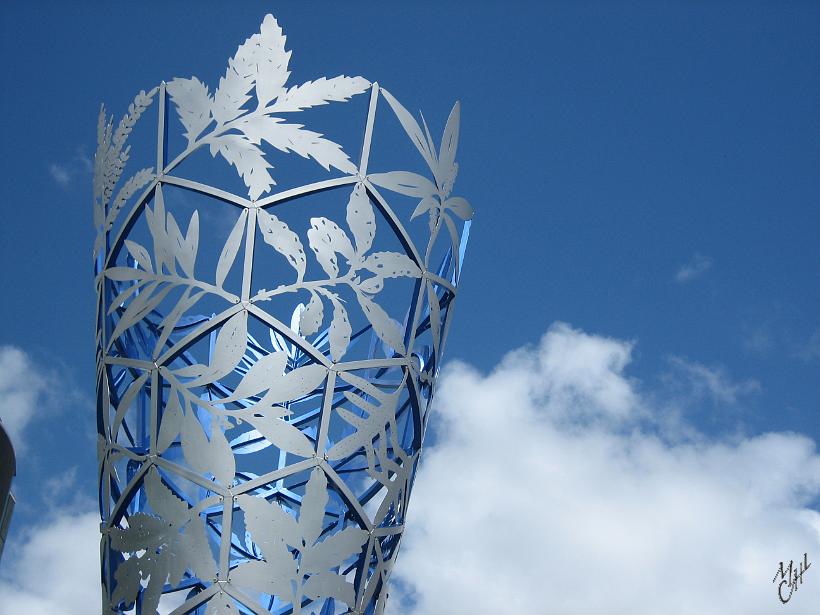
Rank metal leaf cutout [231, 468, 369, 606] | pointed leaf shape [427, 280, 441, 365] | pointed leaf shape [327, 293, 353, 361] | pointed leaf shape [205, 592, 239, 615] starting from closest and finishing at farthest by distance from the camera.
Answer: pointed leaf shape [205, 592, 239, 615]
metal leaf cutout [231, 468, 369, 606]
pointed leaf shape [327, 293, 353, 361]
pointed leaf shape [427, 280, 441, 365]

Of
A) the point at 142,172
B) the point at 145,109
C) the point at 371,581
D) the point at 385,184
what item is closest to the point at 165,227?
the point at 142,172

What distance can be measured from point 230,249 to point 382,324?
1722mm

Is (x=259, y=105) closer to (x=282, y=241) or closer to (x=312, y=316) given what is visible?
(x=282, y=241)

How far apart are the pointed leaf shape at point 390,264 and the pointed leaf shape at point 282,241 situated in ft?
2.18

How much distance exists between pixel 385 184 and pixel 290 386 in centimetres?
235

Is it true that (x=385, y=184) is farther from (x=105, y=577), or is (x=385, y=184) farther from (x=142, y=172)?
(x=105, y=577)

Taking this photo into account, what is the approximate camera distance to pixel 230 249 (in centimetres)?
1010

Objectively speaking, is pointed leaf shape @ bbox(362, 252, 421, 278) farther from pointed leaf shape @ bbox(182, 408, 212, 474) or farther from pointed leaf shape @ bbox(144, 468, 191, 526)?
pointed leaf shape @ bbox(144, 468, 191, 526)

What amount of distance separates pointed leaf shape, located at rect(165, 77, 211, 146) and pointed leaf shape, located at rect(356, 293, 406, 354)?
245 centimetres

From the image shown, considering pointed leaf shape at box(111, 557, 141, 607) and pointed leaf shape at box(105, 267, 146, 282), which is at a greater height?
pointed leaf shape at box(105, 267, 146, 282)

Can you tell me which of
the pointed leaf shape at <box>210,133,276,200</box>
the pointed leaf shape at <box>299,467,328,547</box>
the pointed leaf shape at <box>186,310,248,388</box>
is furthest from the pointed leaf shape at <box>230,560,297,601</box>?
the pointed leaf shape at <box>210,133,276,200</box>

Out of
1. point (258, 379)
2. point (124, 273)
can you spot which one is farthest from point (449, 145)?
point (124, 273)

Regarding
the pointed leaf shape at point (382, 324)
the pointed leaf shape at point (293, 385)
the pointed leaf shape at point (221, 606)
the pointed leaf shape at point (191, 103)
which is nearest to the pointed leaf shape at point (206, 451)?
→ the pointed leaf shape at point (293, 385)

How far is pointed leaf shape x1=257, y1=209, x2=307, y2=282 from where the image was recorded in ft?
33.3
